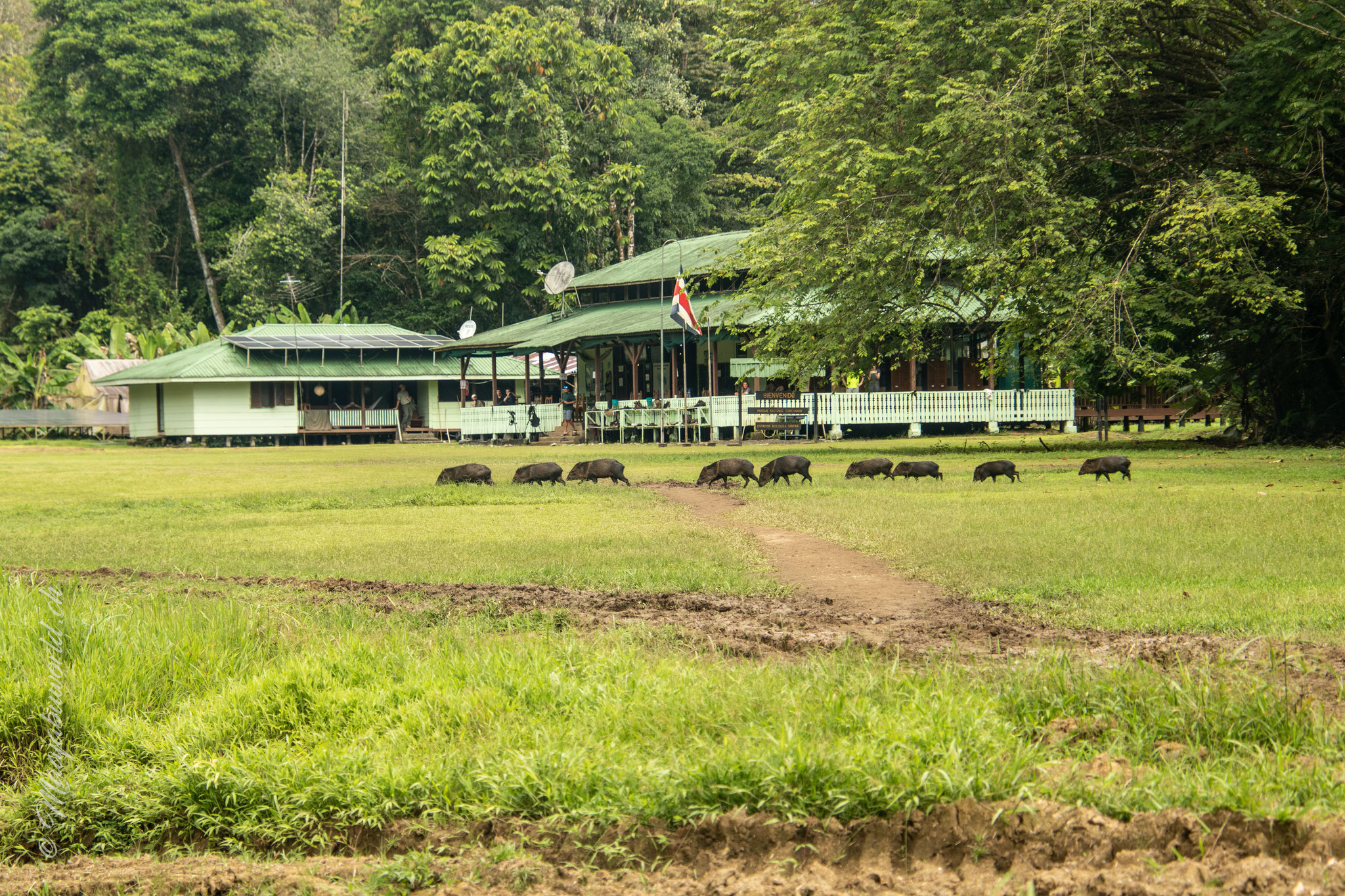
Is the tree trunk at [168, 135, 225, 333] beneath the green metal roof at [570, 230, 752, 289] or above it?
above

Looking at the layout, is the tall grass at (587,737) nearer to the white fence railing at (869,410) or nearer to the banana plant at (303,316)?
the white fence railing at (869,410)

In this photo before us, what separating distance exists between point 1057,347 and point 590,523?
1052 cm

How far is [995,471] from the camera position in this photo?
16594 mm

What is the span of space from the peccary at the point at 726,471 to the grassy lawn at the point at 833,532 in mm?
1003

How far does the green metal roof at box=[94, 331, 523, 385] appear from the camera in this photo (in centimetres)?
4281

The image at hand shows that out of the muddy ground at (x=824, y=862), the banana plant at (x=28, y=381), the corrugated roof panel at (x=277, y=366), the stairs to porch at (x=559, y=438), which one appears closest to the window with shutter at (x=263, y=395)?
the corrugated roof panel at (x=277, y=366)

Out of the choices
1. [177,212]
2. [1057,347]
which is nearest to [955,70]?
[1057,347]

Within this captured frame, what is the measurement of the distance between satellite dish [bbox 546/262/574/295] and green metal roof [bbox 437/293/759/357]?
1.12 metres

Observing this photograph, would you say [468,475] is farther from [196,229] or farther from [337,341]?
[196,229]

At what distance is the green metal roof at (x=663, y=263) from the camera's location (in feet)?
135

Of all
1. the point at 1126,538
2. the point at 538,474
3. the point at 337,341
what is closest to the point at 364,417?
the point at 337,341

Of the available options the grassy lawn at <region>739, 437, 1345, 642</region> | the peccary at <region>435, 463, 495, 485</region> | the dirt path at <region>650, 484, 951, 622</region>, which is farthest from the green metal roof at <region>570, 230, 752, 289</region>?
the dirt path at <region>650, 484, 951, 622</region>

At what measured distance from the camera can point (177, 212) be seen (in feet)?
199

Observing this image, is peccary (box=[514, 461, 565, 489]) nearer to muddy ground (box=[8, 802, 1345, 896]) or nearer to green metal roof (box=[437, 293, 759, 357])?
green metal roof (box=[437, 293, 759, 357])
